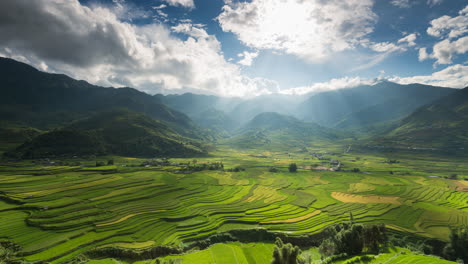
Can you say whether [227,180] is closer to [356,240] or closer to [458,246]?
[356,240]

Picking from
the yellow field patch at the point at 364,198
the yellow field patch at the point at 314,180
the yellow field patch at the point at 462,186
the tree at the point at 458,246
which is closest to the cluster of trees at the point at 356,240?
the tree at the point at 458,246

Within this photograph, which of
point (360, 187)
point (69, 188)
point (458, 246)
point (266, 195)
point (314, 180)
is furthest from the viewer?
point (314, 180)

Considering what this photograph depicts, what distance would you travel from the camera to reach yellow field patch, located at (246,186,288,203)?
82.9 m

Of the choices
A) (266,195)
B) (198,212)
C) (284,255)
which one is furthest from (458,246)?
(198,212)

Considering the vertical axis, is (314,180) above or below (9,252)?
above

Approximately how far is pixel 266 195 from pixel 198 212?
3381 cm

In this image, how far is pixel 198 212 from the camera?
67.9 meters

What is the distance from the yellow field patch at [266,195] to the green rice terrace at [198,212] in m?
0.46

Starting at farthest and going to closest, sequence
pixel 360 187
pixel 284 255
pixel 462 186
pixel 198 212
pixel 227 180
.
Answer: pixel 227 180 → pixel 462 186 → pixel 360 187 → pixel 198 212 → pixel 284 255

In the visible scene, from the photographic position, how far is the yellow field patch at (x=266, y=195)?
272 feet

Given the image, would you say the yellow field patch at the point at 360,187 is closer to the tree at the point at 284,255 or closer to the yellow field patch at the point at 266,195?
the yellow field patch at the point at 266,195

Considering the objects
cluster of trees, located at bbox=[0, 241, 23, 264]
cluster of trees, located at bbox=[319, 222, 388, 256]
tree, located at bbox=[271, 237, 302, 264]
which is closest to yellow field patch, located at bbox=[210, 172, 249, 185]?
cluster of trees, located at bbox=[319, 222, 388, 256]

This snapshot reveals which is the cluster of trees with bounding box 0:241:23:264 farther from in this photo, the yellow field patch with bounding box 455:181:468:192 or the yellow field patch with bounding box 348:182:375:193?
the yellow field patch with bounding box 455:181:468:192

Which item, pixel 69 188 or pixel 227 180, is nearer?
pixel 69 188
